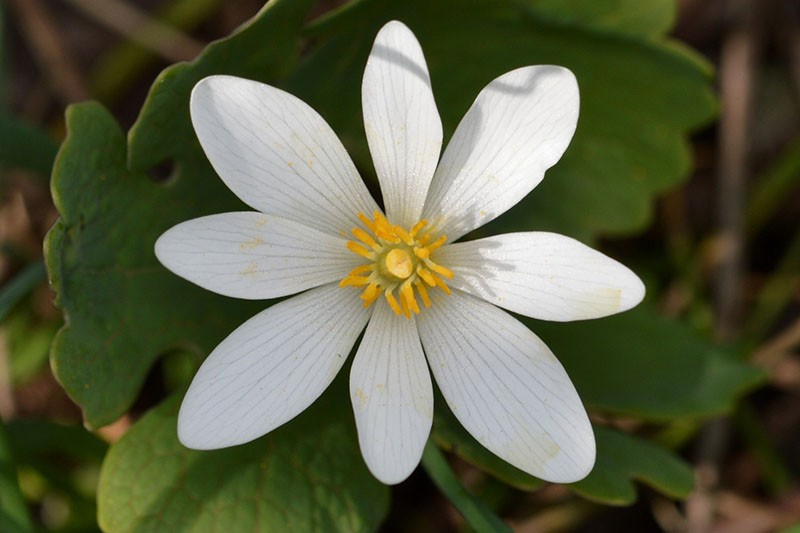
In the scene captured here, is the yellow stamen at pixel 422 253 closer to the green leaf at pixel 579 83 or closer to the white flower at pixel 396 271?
the white flower at pixel 396 271

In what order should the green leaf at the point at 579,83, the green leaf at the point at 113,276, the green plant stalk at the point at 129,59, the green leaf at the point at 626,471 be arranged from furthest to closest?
the green plant stalk at the point at 129,59
the green leaf at the point at 579,83
the green leaf at the point at 626,471
the green leaf at the point at 113,276

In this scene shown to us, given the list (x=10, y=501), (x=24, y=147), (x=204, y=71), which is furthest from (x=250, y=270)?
(x=24, y=147)

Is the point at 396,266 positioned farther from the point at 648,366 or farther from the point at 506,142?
the point at 648,366

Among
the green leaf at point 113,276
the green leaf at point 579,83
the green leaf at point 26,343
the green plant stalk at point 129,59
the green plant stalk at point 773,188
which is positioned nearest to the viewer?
the green leaf at point 113,276

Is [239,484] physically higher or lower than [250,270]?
lower

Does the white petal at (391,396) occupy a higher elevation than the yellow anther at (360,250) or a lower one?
lower

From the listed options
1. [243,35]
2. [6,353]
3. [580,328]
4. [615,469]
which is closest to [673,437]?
[580,328]

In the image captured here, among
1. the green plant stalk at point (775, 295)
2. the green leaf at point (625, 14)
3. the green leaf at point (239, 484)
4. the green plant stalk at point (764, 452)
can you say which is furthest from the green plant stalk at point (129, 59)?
the green plant stalk at point (764, 452)
